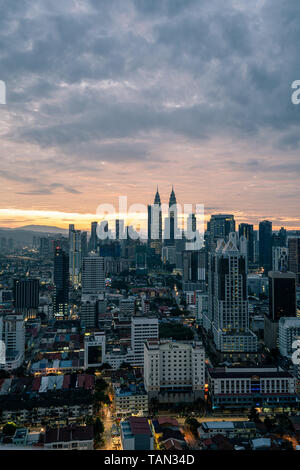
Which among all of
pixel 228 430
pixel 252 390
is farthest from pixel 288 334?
pixel 228 430

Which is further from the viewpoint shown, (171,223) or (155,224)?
Result: (155,224)

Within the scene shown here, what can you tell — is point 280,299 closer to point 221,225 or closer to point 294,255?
point 294,255

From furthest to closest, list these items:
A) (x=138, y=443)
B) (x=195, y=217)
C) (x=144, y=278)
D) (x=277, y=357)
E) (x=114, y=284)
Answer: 1. (x=195, y=217)
2. (x=144, y=278)
3. (x=114, y=284)
4. (x=277, y=357)
5. (x=138, y=443)

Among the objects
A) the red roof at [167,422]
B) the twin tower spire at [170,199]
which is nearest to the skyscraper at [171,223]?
the twin tower spire at [170,199]

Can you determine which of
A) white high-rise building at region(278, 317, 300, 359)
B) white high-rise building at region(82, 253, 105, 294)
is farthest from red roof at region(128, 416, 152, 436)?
white high-rise building at region(82, 253, 105, 294)

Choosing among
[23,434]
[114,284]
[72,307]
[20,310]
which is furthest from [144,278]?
[23,434]

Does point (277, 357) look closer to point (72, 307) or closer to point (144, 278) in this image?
point (72, 307)

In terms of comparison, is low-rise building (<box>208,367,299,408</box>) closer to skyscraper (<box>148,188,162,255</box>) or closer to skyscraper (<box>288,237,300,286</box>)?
skyscraper (<box>288,237,300,286</box>)
